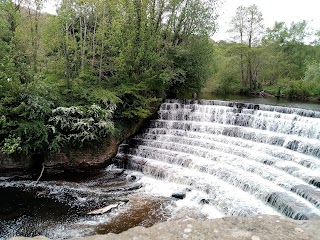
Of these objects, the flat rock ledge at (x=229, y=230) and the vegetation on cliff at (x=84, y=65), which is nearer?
the flat rock ledge at (x=229, y=230)

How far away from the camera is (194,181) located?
9.73 m

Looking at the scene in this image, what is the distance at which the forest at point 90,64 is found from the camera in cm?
1015

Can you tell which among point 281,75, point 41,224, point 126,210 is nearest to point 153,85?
point 126,210

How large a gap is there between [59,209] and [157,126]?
7.04 meters

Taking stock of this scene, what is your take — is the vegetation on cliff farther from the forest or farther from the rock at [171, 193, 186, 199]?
the rock at [171, 193, 186, 199]

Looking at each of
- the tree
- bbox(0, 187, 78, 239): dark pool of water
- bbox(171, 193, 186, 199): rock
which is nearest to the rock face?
bbox(0, 187, 78, 239): dark pool of water

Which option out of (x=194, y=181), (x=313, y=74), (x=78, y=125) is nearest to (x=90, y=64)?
(x=78, y=125)

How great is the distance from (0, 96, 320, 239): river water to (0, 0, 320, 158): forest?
1595 mm

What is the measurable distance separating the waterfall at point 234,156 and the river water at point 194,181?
34 mm

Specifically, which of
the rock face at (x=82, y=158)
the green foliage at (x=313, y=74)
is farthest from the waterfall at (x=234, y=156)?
the green foliage at (x=313, y=74)

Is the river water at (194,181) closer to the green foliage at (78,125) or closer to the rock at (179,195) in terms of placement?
the rock at (179,195)

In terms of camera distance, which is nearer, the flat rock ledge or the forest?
the flat rock ledge

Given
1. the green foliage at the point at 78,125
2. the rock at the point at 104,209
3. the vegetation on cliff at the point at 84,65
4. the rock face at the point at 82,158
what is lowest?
the rock at the point at 104,209

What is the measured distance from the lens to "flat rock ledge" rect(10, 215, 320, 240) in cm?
259
